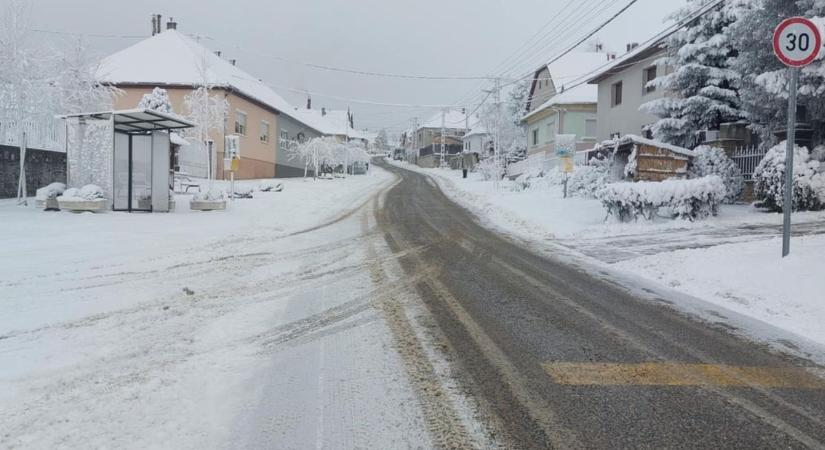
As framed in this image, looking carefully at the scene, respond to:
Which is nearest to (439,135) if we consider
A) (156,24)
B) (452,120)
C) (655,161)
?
(452,120)

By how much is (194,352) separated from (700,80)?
18536 mm

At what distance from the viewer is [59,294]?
6.21m

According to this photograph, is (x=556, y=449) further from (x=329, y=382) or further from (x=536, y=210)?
(x=536, y=210)

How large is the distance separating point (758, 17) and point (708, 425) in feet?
48.7

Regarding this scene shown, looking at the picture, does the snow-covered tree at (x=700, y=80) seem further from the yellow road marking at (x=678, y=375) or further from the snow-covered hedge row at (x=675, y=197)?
the yellow road marking at (x=678, y=375)

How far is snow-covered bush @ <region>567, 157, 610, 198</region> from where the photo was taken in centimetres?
1824

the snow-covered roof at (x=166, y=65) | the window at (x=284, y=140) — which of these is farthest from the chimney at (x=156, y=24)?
the window at (x=284, y=140)

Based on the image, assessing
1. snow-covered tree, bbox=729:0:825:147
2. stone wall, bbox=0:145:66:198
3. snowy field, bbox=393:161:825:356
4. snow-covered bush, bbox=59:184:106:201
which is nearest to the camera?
snowy field, bbox=393:161:825:356

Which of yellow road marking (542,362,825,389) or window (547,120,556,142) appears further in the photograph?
window (547,120,556,142)

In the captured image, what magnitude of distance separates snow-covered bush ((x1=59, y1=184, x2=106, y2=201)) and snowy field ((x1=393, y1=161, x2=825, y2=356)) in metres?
→ 10.4

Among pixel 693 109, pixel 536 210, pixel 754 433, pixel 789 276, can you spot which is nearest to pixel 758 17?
pixel 693 109

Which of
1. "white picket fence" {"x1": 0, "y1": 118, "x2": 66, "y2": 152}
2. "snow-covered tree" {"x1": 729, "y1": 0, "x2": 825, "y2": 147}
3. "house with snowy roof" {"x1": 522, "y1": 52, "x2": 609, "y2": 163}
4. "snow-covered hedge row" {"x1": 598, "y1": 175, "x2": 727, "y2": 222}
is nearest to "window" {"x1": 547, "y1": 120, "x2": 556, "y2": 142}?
"house with snowy roof" {"x1": 522, "y1": 52, "x2": 609, "y2": 163}

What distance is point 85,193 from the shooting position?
580 inches

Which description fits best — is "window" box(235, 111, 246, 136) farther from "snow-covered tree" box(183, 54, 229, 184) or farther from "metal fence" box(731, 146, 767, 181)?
"metal fence" box(731, 146, 767, 181)
